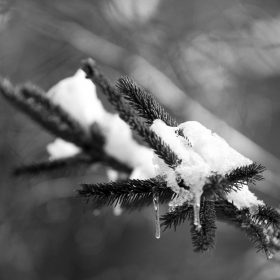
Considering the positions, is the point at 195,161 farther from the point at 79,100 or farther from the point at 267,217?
the point at 79,100

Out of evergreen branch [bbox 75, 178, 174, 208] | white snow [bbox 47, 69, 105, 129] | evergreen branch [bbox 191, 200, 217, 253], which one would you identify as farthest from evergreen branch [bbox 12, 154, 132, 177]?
evergreen branch [bbox 191, 200, 217, 253]

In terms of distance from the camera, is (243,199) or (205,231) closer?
(205,231)

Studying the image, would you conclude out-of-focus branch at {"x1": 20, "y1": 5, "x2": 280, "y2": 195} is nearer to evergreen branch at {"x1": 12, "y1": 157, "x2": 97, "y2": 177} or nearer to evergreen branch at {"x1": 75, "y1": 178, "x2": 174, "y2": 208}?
evergreen branch at {"x1": 12, "y1": 157, "x2": 97, "y2": 177}

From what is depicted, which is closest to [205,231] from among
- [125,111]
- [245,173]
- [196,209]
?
[196,209]

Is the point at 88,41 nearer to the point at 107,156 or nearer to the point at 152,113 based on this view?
the point at 107,156

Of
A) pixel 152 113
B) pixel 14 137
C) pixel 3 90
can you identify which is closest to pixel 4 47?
pixel 14 137
